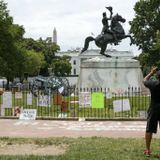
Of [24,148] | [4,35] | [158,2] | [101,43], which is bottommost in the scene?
[24,148]

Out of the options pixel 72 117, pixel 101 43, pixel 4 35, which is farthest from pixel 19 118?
pixel 4 35

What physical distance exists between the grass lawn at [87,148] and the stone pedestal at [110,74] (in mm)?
21477

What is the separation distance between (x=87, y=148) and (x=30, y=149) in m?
1.29

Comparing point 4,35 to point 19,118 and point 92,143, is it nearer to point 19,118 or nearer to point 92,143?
point 19,118

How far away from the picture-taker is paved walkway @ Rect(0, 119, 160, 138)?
624 inches

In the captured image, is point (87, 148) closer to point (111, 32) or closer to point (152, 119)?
point (152, 119)

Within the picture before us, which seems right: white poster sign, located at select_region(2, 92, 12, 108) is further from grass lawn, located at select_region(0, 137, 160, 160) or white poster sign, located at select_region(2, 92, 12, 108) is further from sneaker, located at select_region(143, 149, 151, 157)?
sneaker, located at select_region(143, 149, 151, 157)

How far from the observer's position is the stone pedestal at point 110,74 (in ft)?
116

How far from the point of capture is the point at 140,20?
6569 cm

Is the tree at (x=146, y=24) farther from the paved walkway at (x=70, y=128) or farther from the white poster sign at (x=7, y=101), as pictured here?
the paved walkway at (x=70, y=128)

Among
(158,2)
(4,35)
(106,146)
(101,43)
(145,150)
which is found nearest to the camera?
(145,150)

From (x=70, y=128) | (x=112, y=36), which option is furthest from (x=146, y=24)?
(x=70, y=128)

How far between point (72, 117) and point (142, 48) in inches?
1794

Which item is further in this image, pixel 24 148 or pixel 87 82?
pixel 87 82
